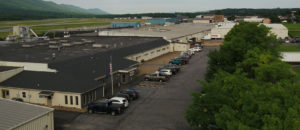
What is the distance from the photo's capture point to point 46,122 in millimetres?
20641

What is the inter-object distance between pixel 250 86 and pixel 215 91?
219 cm

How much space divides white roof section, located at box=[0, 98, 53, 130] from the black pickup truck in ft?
18.0

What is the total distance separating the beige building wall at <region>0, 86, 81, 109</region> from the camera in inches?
1073

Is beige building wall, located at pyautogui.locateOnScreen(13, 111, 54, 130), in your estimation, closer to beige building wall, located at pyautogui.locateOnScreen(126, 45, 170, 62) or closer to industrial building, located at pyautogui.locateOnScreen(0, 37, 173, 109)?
industrial building, located at pyautogui.locateOnScreen(0, 37, 173, 109)

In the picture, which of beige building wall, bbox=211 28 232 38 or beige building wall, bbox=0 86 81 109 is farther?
beige building wall, bbox=211 28 232 38

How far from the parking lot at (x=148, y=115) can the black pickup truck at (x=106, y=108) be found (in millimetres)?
447

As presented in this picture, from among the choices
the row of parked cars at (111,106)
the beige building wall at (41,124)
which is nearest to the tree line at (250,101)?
the row of parked cars at (111,106)

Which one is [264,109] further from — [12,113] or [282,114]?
[12,113]

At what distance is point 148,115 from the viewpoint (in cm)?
2558

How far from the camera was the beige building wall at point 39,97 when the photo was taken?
2725 cm

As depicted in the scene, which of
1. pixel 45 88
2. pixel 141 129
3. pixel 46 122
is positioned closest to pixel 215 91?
pixel 141 129

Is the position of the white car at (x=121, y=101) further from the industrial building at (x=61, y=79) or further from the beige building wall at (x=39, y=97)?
the beige building wall at (x=39, y=97)

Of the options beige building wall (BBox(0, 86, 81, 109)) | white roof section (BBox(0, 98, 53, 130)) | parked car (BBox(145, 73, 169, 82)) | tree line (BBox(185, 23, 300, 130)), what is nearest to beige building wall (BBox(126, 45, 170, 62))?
parked car (BBox(145, 73, 169, 82))

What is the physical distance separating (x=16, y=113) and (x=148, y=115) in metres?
11.0
